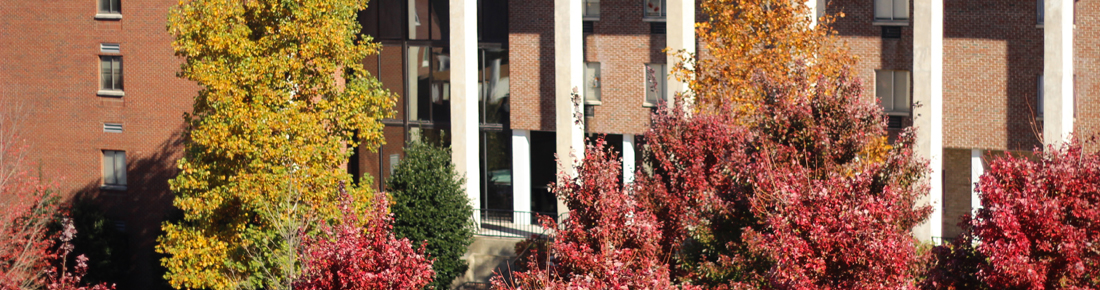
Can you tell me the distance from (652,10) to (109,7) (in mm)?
16400

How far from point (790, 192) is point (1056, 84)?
15.3m

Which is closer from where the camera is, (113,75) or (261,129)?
(261,129)

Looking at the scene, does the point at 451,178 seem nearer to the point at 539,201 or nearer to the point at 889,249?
the point at 539,201

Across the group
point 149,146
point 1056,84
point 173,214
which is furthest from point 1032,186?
point 149,146

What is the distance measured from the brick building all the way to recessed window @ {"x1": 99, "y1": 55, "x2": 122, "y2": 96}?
5 cm

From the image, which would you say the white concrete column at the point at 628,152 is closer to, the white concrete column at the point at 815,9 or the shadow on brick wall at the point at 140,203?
the white concrete column at the point at 815,9

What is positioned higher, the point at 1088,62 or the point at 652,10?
the point at 652,10

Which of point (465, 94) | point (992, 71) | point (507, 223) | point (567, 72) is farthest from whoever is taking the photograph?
point (507, 223)

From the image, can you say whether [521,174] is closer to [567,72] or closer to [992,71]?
[567,72]

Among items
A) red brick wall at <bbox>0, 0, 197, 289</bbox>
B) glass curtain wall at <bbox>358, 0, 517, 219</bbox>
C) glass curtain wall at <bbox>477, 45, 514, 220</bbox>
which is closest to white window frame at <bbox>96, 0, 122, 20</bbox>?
red brick wall at <bbox>0, 0, 197, 289</bbox>

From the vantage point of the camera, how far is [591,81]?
110 feet

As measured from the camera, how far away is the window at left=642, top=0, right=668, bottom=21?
105 feet

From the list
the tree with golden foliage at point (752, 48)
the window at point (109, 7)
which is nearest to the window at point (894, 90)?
the tree with golden foliage at point (752, 48)

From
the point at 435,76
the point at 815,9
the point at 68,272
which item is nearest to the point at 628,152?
the point at 435,76
